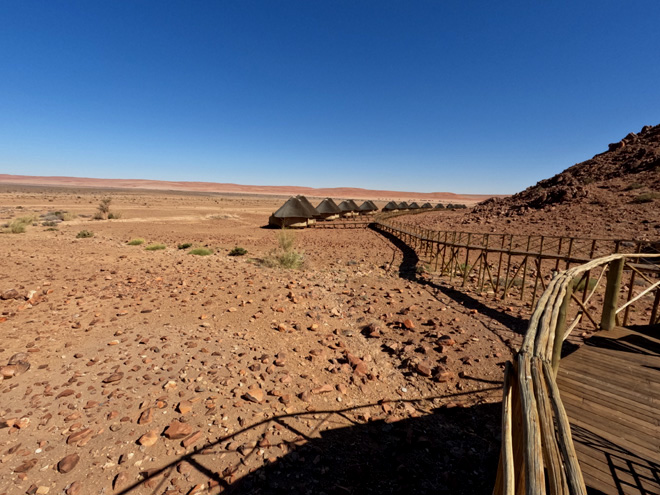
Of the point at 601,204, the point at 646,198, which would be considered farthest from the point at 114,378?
the point at 646,198

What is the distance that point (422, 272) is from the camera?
42.1 ft

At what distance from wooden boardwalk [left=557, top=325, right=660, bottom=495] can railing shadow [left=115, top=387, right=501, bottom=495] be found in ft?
3.78

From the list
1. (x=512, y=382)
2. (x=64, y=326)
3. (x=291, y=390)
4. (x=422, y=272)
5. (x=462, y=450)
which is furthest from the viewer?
(x=422, y=272)

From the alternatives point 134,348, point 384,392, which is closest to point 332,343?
point 384,392

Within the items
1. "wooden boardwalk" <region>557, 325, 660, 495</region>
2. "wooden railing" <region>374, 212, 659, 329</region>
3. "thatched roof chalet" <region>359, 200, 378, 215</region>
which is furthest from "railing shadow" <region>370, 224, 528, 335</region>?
"thatched roof chalet" <region>359, 200, 378, 215</region>

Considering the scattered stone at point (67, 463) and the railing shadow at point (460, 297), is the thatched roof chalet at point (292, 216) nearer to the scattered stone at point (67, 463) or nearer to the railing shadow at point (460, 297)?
the railing shadow at point (460, 297)

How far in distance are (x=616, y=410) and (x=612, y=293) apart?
10.1ft

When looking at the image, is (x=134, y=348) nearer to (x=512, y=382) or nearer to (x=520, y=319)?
(x=512, y=382)

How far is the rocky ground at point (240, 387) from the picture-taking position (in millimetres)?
3217

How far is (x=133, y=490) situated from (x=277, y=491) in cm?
140

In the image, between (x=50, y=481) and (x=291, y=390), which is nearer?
(x=50, y=481)

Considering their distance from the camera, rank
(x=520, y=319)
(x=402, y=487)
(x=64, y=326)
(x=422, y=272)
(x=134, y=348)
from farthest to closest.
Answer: (x=422, y=272) < (x=520, y=319) < (x=64, y=326) < (x=134, y=348) < (x=402, y=487)

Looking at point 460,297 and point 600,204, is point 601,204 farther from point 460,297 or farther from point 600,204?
point 460,297

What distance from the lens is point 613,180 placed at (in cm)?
3002
